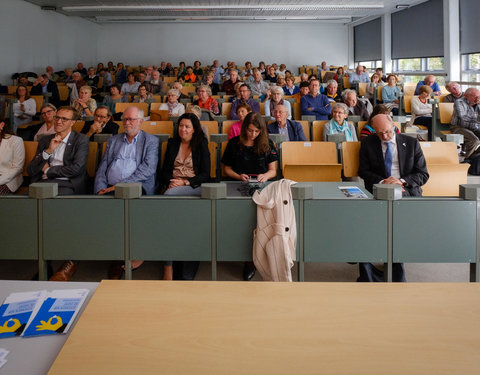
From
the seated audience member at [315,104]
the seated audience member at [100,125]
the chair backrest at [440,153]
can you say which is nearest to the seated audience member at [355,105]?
the seated audience member at [315,104]

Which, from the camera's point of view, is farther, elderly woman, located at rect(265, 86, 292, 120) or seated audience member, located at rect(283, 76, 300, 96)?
seated audience member, located at rect(283, 76, 300, 96)

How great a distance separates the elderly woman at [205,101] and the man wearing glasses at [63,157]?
2.77 m

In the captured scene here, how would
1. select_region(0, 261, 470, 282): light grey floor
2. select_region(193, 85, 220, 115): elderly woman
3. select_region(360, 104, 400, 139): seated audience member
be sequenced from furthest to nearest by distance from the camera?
select_region(193, 85, 220, 115): elderly woman
select_region(360, 104, 400, 139): seated audience member
select_region(0, 261, 470, 282): light grey floor

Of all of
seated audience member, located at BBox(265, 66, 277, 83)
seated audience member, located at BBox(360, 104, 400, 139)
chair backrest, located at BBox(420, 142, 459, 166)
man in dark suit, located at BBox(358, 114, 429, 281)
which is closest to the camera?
man in dark suit, located at BBox(358, 114, 429, 281)

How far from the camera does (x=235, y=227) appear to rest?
2180 mm

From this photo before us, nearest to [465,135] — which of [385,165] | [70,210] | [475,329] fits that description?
[385,165]

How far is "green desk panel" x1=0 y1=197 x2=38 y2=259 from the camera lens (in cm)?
216

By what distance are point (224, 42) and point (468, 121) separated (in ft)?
47.1

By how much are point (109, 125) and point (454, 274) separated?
3302 mm

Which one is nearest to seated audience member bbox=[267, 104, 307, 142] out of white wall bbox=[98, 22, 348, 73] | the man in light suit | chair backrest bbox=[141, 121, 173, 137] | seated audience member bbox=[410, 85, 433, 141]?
chair backrest bbox=[141, 121, 173, 137]

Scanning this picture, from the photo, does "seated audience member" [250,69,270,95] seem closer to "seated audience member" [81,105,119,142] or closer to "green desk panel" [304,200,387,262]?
"seated audience member" [81,105,119,142]

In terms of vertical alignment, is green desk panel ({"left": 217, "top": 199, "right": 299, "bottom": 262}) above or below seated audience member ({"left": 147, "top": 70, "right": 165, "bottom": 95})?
below

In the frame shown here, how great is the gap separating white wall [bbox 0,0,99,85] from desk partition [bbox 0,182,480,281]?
10.3 meters

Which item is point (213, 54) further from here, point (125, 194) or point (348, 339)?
point (348, 339)
